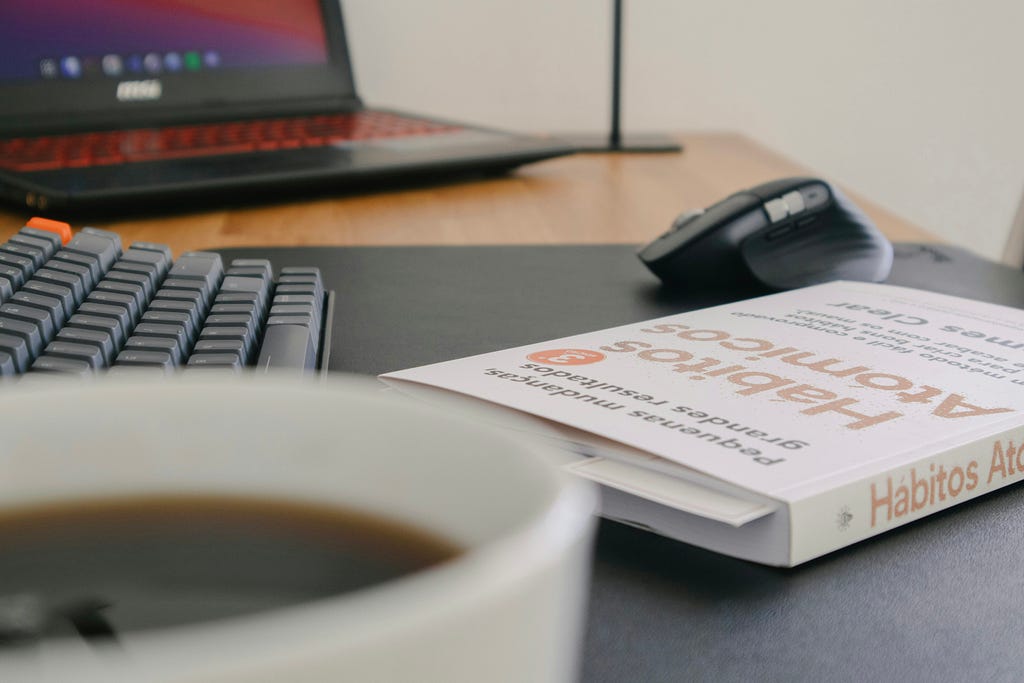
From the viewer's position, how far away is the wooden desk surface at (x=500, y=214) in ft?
2.85

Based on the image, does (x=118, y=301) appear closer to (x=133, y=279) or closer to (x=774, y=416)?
(x=133, y=279)

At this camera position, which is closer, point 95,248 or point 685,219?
point 95,248

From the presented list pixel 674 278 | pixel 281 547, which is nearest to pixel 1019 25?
pixel 674 278

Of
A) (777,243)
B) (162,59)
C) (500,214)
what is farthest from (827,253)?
(162,59)

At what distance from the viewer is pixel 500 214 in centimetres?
96

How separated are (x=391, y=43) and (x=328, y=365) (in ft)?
3.40

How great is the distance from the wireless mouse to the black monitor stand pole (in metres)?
0.57

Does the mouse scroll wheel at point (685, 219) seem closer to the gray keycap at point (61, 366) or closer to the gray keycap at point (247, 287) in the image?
the gray keycap at point (247, 287)

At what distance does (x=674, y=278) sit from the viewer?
2.34ft

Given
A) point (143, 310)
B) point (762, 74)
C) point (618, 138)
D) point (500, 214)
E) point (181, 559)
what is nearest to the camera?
point (181, 559)

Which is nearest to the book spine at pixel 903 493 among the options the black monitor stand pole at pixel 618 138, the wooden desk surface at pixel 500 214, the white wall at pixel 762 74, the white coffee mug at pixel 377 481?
the white coffee mug at pixel 377 481

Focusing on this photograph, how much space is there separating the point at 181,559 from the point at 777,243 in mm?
586

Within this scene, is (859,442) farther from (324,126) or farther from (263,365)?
(324,126)

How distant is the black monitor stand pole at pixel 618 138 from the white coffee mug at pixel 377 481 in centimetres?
112
